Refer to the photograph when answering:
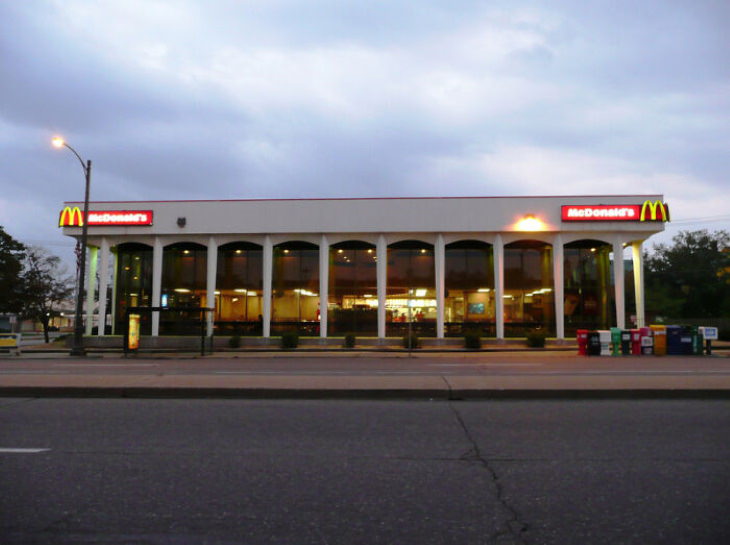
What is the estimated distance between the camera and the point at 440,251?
32.4 metres

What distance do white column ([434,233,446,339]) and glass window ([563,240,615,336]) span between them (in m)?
7.36

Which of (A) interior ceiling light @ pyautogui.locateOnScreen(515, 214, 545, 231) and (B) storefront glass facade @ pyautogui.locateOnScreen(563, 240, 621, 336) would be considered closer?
(A) interior ceiling light @ pyautogui.locateOnScreen(515, 214, 545, 231)

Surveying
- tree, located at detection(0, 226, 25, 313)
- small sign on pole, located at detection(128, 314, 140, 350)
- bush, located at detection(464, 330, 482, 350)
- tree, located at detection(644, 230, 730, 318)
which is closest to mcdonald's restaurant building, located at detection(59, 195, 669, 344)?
bush, located at detection(464, 330, 482, 350)

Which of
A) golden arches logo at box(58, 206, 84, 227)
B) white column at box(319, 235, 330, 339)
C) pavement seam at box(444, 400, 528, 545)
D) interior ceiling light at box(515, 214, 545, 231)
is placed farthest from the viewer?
golden arches logo at box(58, 206, 84, 227)

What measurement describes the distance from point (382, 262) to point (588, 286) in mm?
12378

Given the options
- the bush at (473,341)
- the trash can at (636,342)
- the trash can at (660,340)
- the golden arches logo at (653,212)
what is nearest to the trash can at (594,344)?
the trash can at (636,342)

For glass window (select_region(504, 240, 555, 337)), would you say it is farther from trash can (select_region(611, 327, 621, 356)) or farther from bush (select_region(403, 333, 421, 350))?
trash can (select_region(611, 327, 621, 356))

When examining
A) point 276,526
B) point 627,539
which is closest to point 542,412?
point 627,539

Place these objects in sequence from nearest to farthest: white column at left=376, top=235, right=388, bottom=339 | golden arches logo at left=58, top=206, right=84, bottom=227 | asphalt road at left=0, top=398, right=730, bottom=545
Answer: asphalt road at left=0, top=398, right=730, bottom=545
white column at left=376, top=235, right=388, bottom=339
golden arches logo at left=58, top=206, right=84, bottom=227

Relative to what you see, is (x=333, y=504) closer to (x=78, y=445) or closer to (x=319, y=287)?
(x=78, y=445)

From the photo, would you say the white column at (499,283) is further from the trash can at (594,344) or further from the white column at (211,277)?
the white column at (211,277)

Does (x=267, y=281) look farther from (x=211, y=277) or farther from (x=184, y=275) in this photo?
(x=184, y=275)

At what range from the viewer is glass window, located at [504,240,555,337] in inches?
1283

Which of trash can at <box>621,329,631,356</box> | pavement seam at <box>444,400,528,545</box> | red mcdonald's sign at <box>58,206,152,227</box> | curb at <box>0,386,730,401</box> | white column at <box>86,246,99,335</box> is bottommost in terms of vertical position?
pavement seam at <box>444,400,528,545</box>
